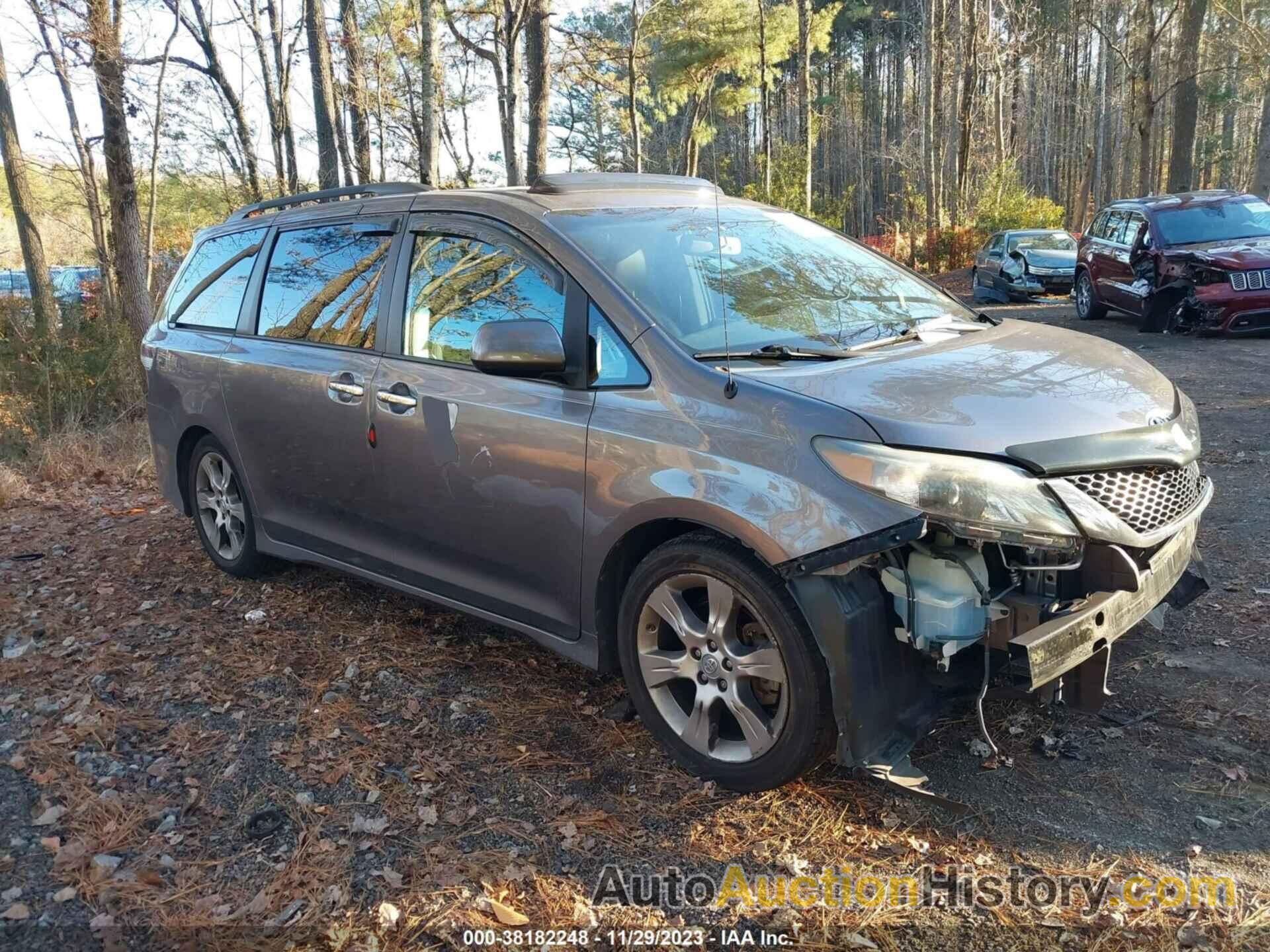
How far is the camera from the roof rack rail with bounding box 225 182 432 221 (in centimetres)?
441

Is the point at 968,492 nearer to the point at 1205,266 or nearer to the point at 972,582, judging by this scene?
the point at 972,582

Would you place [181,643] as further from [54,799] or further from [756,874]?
[756,874]

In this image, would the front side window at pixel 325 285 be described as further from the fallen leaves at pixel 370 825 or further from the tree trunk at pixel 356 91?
the tree trunk at pixel 356 91

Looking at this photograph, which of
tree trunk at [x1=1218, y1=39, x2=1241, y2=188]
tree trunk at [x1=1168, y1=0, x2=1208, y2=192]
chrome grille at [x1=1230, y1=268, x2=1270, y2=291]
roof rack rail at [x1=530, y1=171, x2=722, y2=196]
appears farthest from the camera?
tree trunk at [x1=1218, y1=39, x2=1241, y2=188]

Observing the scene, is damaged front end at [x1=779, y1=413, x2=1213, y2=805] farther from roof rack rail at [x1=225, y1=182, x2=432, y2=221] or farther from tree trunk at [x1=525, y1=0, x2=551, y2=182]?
tree trunk at [x1=525, y1=0, x2=551, y2=182]

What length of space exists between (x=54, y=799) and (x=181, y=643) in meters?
1.37

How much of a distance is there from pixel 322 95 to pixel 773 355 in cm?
1605

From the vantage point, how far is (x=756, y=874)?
270 centimetres

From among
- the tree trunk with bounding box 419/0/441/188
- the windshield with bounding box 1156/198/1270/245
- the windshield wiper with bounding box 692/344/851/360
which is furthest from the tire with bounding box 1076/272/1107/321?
the windshield wiper with bounding box 692/344/851/360

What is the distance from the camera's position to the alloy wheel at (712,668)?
290cm

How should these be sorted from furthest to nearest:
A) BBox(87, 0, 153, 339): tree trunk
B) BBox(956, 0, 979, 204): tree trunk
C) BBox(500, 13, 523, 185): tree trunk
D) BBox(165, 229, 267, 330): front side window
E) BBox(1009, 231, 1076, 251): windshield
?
BBox(956, 0, 979, 204): tree trunk
BBox(500, 13, 523, 185): tree trunk
BBox(1009, 231, 1076, 251): windshield
BBox(87, 0, 153, 339): tree trunk
BBox(165, 229, 267, 330): front side window

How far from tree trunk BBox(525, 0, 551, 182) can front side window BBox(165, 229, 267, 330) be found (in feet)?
24.6

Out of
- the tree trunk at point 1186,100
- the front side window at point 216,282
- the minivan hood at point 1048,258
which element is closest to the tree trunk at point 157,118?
the front side window at point 216,282

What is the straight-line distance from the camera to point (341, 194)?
4699 mm
